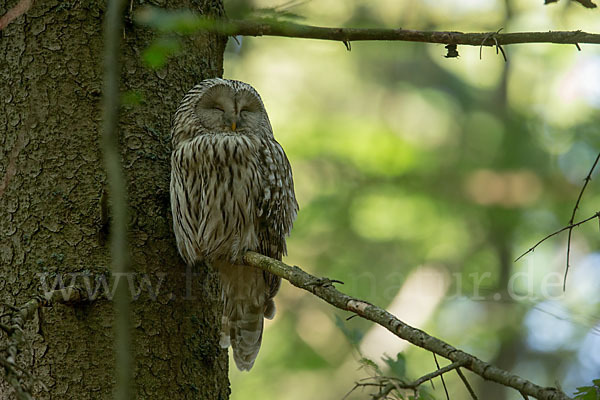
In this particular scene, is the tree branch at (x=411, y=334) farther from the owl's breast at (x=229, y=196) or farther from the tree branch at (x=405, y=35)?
the tree branch at (x=405, y=35)

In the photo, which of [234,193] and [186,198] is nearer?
[186,198]

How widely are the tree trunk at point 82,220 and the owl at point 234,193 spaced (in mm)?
236

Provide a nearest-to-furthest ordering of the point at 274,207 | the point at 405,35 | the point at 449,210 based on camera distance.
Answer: the point at 405,35
the point at 274,207
the point at 449,210

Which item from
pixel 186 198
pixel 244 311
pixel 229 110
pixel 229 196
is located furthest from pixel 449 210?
pixel 186 198

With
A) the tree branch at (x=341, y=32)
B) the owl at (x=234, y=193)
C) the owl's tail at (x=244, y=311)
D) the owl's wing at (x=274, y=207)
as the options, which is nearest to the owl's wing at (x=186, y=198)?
the owl at (x=234, y=193)

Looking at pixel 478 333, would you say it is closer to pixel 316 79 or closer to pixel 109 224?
pixel 316 79

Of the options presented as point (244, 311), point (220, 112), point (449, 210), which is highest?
point (449, 210)

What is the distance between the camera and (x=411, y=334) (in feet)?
6.38

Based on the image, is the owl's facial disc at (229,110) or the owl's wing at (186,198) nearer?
the owl's wing at (186,198)

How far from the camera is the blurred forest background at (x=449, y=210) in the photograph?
7.65 meters

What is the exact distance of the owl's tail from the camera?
360 centimetres

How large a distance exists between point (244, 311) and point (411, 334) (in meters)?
1.91

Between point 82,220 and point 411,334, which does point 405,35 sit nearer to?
point 411,334

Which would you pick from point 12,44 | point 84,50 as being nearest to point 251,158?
point 84,50
